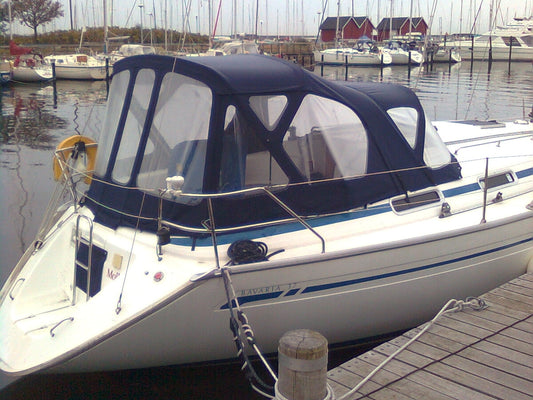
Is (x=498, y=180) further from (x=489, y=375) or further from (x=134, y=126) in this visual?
(x=134, y=126)

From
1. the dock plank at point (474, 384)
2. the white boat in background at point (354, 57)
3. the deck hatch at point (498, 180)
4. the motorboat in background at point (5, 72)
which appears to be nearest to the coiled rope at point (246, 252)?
the dock plank at point (474, 384)

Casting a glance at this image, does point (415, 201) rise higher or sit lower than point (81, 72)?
lower

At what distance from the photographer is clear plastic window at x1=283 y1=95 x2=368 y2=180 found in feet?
18.1

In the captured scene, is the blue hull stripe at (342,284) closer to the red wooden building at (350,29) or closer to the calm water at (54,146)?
the calm water at (54,146)

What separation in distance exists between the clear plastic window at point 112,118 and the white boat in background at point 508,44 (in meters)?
54.5

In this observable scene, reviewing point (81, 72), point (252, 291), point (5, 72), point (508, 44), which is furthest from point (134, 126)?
point (508, 44)

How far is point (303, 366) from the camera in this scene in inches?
127

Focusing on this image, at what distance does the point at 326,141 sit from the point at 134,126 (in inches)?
67.3

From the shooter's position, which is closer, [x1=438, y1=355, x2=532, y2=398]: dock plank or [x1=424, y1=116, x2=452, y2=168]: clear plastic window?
[x1=438, y1=355, x2=532, y2=398]: dock plank

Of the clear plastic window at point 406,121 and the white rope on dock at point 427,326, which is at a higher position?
the clear plastic window at point 406,121

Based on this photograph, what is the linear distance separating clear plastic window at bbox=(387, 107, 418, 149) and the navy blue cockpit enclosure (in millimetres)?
132

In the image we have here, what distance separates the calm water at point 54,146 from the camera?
5398mm

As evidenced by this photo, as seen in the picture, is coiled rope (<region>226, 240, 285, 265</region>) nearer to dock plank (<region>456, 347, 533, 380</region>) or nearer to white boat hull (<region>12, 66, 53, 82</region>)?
dock plank (<region>456, 347, 533, 380</region>)

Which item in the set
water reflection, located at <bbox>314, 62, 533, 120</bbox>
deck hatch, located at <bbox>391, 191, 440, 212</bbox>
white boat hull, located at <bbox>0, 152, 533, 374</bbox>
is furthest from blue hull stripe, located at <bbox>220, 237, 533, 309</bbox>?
water reflection, located at <bbox>314, 62, 533, 120</bbox>
